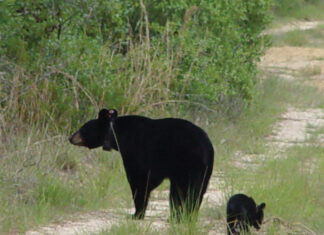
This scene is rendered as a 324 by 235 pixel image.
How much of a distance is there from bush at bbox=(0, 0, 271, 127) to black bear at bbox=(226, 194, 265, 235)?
2772 millimetres

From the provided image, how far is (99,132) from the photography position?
26.5 feet

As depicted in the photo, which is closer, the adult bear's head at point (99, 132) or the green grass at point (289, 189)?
the green grass at point (289, 189)

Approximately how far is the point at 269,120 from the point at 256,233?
7.15 m

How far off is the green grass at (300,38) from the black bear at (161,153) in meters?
21.0

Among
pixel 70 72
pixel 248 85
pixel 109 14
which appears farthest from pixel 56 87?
pixel 248 85

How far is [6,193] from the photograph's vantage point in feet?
25.6

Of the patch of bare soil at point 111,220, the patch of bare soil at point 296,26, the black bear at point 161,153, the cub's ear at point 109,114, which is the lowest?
the patch of bare soil at point 296,26

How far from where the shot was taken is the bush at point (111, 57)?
963cm

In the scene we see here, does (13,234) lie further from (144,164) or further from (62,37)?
(62,37)

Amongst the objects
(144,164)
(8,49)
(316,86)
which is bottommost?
(316,86)

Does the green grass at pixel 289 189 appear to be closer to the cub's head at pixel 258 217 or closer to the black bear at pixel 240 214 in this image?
the cub's head at pixel 258 217

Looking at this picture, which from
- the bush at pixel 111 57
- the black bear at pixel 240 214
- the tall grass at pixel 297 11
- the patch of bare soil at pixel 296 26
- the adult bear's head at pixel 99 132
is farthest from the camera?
the tall grass at pixel 297 11

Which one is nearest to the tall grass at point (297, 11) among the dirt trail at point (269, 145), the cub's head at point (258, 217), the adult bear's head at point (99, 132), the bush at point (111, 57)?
the dirt trail at point (269, 145)

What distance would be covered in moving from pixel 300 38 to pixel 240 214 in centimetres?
Answer: 2323
